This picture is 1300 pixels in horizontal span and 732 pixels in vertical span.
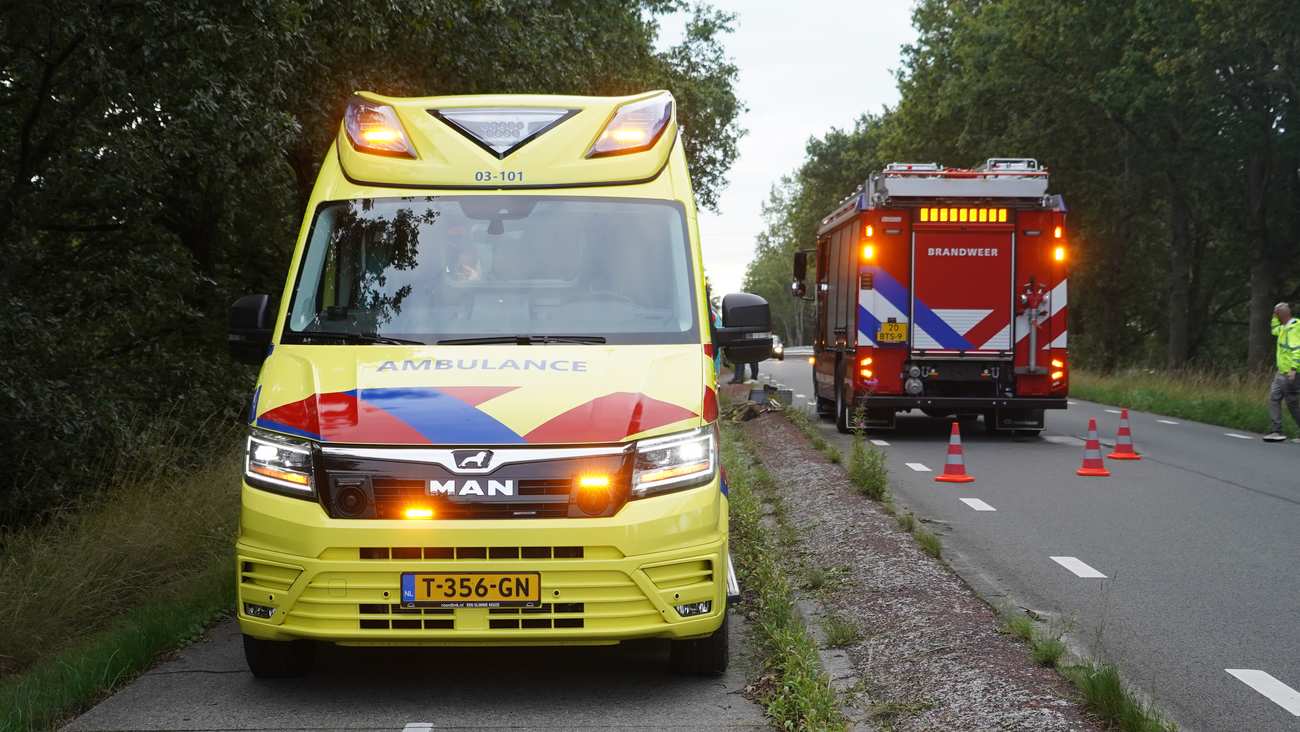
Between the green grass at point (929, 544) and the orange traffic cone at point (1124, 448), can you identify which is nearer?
the green grass at point (929, 544)

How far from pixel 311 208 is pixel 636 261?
5.26ft

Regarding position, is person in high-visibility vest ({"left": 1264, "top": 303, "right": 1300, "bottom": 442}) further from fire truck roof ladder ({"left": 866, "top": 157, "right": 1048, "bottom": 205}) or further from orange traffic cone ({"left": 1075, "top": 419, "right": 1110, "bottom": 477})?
orange traffic cone ({"left": 1075, "top": 419, "right": 1110, "bottom": 477})

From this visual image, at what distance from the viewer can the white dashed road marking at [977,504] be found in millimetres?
11176

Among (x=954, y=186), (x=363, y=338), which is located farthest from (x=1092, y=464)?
(x=363, y=338)

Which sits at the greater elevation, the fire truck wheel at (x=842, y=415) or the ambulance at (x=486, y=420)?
the ambulance at (x=486, y=420)

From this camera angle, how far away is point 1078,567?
8516 mm

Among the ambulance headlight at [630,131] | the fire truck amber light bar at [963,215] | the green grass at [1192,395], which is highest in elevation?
the fire truck amber light bar at [963,215]

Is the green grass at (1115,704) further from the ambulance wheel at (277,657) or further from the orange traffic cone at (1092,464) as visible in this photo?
the orange traffic cone at (1092,464)

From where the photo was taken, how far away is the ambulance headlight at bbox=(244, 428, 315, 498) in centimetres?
536

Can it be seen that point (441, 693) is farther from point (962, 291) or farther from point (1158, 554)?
point (962, 291)

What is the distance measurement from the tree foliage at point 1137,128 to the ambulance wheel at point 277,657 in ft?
86.8

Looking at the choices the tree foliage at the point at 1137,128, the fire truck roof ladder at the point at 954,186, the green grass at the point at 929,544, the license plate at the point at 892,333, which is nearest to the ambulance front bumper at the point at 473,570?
the green grass at the point at 929,544

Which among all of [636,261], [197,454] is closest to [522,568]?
[636,261]

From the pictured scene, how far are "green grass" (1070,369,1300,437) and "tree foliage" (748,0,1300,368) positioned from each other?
6148 millimetres
